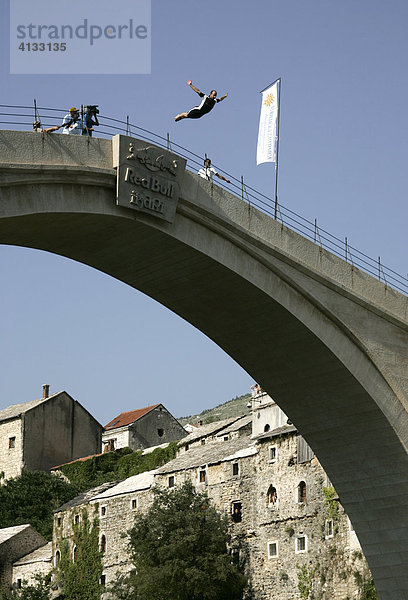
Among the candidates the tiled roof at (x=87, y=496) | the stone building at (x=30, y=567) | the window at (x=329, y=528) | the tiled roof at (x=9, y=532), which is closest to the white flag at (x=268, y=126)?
the window at (x=329, y=528)

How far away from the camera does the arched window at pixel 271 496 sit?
153ft

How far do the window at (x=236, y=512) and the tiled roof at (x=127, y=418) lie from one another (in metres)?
23.9

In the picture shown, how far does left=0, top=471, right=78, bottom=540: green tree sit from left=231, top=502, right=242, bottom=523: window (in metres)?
20.3

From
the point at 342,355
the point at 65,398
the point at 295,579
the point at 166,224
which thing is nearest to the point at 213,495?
the point at 295,579

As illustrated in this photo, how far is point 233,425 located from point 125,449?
34.8 feet

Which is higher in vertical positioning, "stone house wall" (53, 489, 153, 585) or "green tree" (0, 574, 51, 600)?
"stone house wall" (53, 489, 153, 585)

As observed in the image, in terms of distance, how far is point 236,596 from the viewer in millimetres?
45188

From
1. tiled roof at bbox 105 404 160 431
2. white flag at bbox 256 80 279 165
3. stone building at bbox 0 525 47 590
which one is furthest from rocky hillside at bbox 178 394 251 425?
white flag at bbox 256 80 279 165

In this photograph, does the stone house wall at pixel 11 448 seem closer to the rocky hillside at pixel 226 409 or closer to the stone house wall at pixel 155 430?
the stone house wall at pixel 155 430

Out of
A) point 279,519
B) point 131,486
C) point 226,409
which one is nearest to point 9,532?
point 131,486

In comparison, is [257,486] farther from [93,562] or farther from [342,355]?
[342,355]

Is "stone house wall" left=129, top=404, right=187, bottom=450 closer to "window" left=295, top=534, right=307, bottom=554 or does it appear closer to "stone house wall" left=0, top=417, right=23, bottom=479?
"stone house wall" left=0, top=417, right=23, bottom=479

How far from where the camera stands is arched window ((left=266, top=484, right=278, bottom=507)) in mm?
46625

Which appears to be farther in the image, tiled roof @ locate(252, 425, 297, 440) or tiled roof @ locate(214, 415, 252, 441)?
tiled roof @ locate(214, 415, 252, 441)
